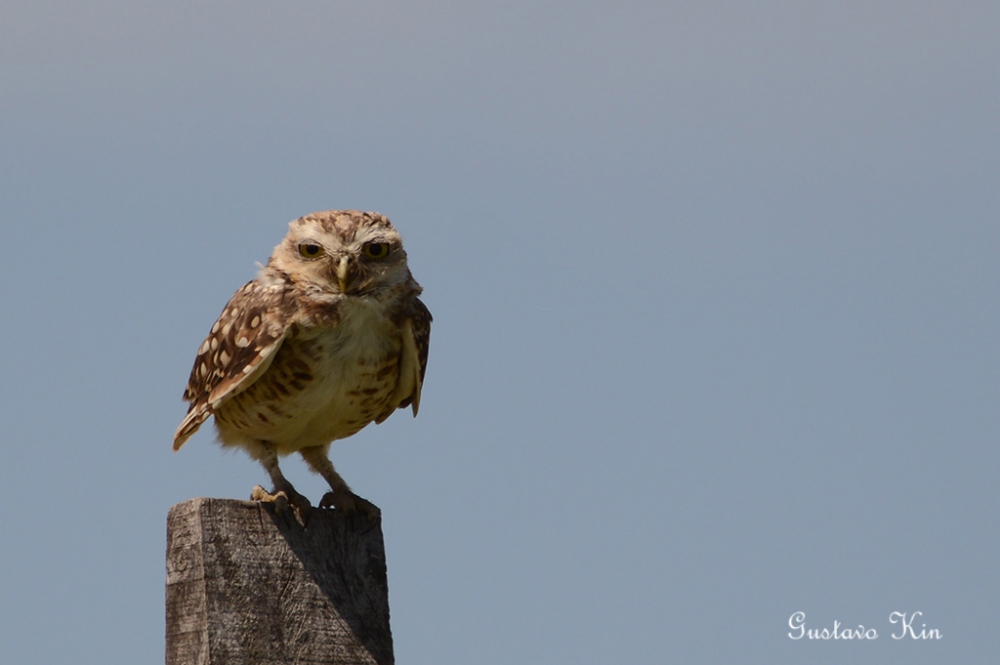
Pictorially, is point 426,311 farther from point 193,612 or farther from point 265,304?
point 193,612

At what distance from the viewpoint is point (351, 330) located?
6113mm

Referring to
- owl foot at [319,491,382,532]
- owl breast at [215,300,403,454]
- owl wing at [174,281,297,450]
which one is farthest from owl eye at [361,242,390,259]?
owl foot at [319,491,382,532]

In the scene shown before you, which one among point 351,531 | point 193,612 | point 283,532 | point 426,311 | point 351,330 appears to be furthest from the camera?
point 426,311

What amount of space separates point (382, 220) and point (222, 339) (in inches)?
41.3

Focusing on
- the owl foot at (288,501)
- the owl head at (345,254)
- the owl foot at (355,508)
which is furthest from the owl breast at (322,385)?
the owl foot at (288,501)

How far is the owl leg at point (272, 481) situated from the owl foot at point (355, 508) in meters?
0.19

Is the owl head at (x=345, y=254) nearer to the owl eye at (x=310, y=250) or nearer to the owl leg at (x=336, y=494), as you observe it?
the owl eye at (x=310, y=250)

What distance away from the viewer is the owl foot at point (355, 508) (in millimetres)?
4320

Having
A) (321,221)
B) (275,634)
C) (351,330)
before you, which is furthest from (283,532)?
(321,221)

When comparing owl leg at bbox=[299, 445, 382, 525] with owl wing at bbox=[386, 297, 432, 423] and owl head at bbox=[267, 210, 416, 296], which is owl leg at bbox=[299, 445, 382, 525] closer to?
owl wing at bbox=[386, 297, 432, 423]

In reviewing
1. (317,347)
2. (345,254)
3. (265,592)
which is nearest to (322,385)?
(317,347)

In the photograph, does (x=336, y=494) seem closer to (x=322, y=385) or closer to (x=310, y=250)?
(x=322, y=385)

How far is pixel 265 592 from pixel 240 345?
2.56 meters

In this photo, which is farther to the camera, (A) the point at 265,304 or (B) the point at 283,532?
(A) the point at 265,304
